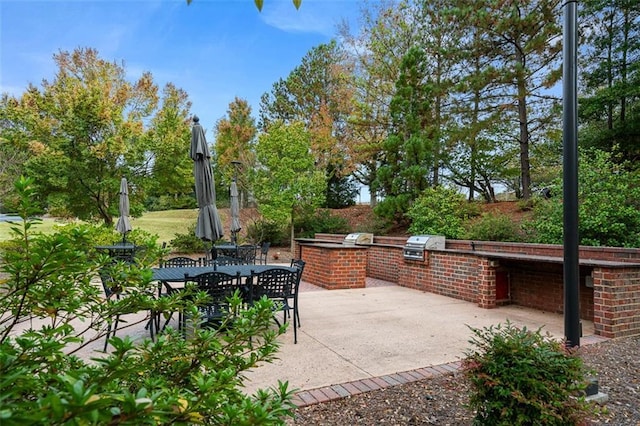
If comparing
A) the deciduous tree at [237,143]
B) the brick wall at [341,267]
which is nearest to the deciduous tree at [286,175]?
the deciduous tree at [237,143]

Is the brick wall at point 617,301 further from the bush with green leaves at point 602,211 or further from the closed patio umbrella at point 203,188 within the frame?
the closed patio umbrella at point 203,188

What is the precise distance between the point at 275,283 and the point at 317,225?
439 inches

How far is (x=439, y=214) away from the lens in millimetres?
9828

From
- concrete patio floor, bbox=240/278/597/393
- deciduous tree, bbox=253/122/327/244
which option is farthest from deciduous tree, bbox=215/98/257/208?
concrete patio floor, bbox=240/278/597/393

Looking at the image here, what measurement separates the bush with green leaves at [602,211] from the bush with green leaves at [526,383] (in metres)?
5.10

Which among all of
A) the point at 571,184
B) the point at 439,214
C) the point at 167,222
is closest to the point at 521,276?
the point at 571,184

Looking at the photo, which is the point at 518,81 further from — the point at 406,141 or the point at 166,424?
the point at 166,424

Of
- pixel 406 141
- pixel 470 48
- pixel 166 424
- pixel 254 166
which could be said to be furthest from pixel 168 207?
pixel 166 424

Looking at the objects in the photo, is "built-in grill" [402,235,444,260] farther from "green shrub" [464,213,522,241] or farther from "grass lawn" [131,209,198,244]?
"grass lawn" [131,209,198,244]

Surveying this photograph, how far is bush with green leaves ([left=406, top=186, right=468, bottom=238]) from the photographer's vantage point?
9.42 meters

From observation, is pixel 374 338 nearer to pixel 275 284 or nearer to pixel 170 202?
pixel 275 284

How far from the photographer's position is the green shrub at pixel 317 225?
15336 millimetres

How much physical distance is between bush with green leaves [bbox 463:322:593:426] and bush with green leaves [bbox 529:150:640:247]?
16.7 feet

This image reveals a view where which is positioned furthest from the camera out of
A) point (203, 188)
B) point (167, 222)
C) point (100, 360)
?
point (167, 222)
